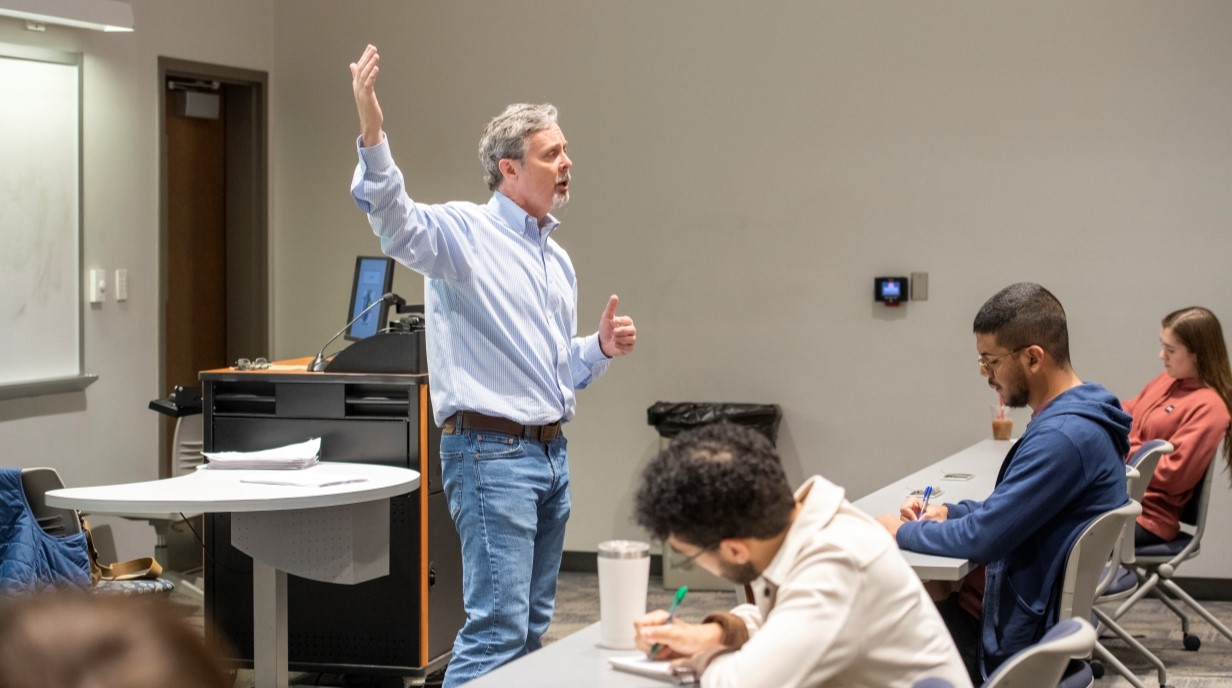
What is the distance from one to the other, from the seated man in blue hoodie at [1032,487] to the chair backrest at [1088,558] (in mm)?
31

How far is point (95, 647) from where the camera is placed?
62 centimetres

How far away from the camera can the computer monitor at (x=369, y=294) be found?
4.75m

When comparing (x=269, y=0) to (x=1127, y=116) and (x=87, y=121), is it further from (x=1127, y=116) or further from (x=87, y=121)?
(x=1127, y=116)

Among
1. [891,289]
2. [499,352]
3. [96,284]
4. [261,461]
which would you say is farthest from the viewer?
[891,289]

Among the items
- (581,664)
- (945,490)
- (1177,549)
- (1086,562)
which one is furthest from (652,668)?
(1177,549)

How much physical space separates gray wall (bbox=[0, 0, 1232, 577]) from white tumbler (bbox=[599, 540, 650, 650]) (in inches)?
166

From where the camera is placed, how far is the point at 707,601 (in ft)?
20.0

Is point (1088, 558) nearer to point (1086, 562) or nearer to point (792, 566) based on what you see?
point (1086, 562)

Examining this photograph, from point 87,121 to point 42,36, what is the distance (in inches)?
16.9

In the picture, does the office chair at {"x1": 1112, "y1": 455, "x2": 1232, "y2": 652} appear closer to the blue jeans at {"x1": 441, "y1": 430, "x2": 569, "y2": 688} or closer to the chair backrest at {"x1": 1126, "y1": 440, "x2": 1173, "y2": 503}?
the chair backrest at {"x1": 1126, "y1": 440, "x2": 1173, "y2": 503}

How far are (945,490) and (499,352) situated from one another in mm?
1464

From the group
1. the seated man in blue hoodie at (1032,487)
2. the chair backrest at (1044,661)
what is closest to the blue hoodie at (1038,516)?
the seated man in blue hoodie at (1032,487)

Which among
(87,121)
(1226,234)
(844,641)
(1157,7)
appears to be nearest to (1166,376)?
(1226,234)

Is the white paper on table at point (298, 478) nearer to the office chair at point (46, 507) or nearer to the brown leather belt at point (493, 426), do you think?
the office chair at point (46, 507)
